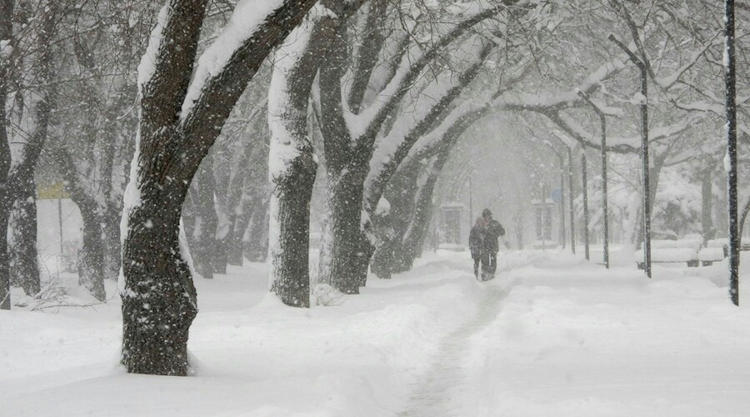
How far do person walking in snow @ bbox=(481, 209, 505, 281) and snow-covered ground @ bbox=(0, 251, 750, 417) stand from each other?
9.46m

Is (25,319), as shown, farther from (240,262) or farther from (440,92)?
(240,262)

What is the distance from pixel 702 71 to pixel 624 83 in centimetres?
842

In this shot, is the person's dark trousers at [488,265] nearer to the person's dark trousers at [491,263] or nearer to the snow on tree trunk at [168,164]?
the person's dark trousers at [491,263]

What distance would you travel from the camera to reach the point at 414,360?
10.5 metres

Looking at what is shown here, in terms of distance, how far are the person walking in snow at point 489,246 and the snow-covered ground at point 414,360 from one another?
31.0ft

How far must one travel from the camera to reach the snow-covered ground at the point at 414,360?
6.74 metres

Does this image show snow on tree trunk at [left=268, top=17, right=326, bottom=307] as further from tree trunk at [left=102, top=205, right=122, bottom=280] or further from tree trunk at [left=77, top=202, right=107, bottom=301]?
tree trunk at [left=102, top=205, right=122, bottom=280]

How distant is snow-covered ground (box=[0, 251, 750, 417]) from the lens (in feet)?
22.1

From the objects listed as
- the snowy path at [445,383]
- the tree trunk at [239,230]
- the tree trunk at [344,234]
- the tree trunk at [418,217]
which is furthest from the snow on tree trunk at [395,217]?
the snowy path at [445,383]

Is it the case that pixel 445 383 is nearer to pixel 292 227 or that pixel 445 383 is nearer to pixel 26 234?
pixel 292 227

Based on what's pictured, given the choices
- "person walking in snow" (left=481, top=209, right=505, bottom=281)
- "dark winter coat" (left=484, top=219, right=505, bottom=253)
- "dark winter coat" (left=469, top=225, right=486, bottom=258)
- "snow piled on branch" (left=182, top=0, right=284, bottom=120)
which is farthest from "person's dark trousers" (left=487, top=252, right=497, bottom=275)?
"snow piled on branch" (left=182, top=0, right=284, bottom=120)

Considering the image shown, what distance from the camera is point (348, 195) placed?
17.4m

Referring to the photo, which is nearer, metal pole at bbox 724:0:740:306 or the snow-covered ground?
the snow-covered ground

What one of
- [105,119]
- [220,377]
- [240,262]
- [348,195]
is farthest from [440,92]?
[240,262]
